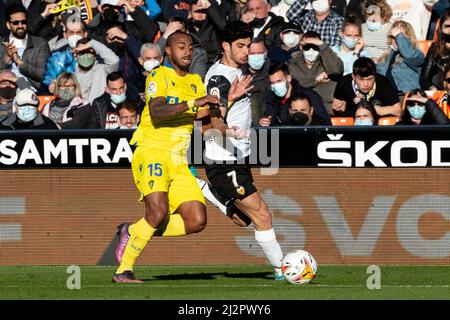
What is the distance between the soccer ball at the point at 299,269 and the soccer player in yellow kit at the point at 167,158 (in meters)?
0.91

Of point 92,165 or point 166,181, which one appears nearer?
point 166,181

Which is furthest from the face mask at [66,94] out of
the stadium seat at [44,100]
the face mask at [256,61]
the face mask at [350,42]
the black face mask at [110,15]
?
the face mask at [350,42]

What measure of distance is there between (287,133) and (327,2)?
2971 mm

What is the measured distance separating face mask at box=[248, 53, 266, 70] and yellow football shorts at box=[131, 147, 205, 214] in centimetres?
414

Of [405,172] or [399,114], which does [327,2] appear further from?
Result: [405,172]

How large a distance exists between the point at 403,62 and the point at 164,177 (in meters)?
5.28

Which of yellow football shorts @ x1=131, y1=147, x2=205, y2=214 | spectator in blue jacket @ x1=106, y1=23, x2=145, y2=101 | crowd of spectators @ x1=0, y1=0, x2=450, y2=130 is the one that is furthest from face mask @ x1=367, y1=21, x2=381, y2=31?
yellow football shorts @ x1=131, y1=147, x2=205, y2=214

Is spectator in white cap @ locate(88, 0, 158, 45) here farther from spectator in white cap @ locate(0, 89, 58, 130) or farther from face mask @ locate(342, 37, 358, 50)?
face mask @ locate(342, 37, 358, 50)

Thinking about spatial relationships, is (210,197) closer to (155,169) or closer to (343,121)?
(155,169)

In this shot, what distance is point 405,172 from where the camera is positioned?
1327 centimetres

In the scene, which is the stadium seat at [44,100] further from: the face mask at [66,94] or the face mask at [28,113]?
the face mask at [28,113]

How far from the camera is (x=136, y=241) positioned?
1079cm

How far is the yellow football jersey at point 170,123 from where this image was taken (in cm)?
1081

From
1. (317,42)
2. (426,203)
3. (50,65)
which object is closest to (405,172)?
(426,203)
